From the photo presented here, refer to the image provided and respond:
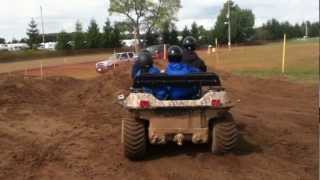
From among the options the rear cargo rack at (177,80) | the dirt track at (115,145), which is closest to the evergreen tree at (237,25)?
the dirt track at (115,145)

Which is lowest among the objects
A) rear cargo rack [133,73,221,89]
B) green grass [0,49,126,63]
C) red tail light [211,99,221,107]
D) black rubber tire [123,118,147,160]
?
green grass [0,49,126,63]

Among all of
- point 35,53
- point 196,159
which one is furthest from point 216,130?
point 35,53

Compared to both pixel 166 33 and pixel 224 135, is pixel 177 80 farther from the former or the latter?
pixel 166 33

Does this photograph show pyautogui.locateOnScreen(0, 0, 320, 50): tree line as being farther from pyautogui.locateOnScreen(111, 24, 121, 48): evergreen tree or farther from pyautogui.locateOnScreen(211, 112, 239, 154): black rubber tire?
pyautogui.locateOnScreen(211, 112, 239, 154): black rubber tire

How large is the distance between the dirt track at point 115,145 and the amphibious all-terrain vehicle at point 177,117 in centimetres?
32

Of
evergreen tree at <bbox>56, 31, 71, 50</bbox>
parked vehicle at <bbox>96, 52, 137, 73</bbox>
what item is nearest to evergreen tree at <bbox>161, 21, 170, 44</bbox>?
evergreen tree at <bbox>56, 31, 71, 50</bbox>

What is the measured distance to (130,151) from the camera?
9.70m

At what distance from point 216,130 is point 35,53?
7436 centimetres

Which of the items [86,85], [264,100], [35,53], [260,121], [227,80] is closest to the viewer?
[260,121]

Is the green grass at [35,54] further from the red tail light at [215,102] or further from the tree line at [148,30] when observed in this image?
the red tail light at [215,102]

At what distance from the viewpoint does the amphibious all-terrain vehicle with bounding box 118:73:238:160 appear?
949cm

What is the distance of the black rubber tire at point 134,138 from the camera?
380 inches

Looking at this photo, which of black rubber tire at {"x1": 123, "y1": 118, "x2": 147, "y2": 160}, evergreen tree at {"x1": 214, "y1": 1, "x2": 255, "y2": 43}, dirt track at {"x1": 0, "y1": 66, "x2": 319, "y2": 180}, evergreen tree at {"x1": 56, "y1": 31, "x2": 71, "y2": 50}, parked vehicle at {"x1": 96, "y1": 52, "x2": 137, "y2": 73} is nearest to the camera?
dirt track at {"x1": 0, "y1": 66, "x2": 319, "y2": 180}

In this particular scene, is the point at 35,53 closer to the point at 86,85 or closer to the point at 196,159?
the point at 86,85
